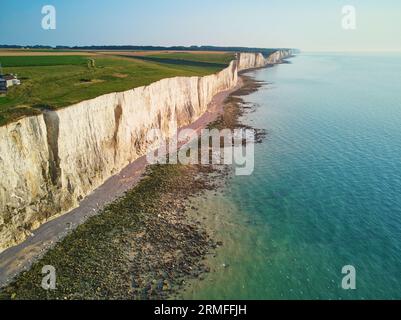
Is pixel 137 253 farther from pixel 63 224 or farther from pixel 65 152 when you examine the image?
pixel 65 152

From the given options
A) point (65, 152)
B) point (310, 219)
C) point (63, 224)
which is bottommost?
point (310, 219)

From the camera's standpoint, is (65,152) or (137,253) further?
(65,152)

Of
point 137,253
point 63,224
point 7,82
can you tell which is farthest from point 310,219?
point 7,82

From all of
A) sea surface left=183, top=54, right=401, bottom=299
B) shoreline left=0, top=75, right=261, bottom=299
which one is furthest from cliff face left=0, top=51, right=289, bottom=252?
sea surface left=183, top=54, right=401, bottom=299

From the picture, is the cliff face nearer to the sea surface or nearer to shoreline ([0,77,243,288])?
shoreline ([0,77,243,288])

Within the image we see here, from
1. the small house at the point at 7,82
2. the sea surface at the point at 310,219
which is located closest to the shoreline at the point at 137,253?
the sea surface at the point at 310,219

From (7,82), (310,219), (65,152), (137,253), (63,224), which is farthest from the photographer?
(7,82)

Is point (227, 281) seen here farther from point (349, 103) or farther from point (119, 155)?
point (349, 103)
